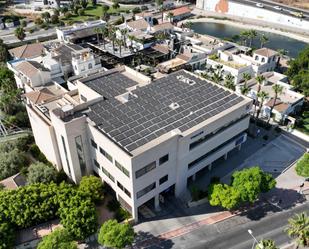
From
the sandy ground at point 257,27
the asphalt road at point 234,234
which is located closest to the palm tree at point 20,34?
the sandy ground at point 257,27

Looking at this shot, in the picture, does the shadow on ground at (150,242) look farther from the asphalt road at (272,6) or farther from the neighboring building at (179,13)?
the asphalt road at (272,6)

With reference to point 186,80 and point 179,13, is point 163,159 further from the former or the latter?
point 179,13

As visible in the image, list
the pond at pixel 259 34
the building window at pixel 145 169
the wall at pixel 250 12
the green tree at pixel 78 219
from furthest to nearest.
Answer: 1. the wall at pixel 250 12
2. the pond at pixel 259 34
3. the building window at pixel 145 169
4. the green tree at pixel 78 219

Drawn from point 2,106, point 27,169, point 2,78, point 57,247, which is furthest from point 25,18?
point 57,247

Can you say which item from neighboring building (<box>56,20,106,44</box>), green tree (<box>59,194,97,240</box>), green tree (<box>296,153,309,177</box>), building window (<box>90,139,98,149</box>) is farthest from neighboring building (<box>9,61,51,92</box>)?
green tree (<box>296,153,309,177</box>)

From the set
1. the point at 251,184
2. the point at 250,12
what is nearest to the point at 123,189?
the point at 251,184

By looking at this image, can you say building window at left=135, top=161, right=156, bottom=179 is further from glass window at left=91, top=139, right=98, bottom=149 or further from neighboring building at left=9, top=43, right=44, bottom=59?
neighboring building at left=9, top=43, right=44, bottom=59
